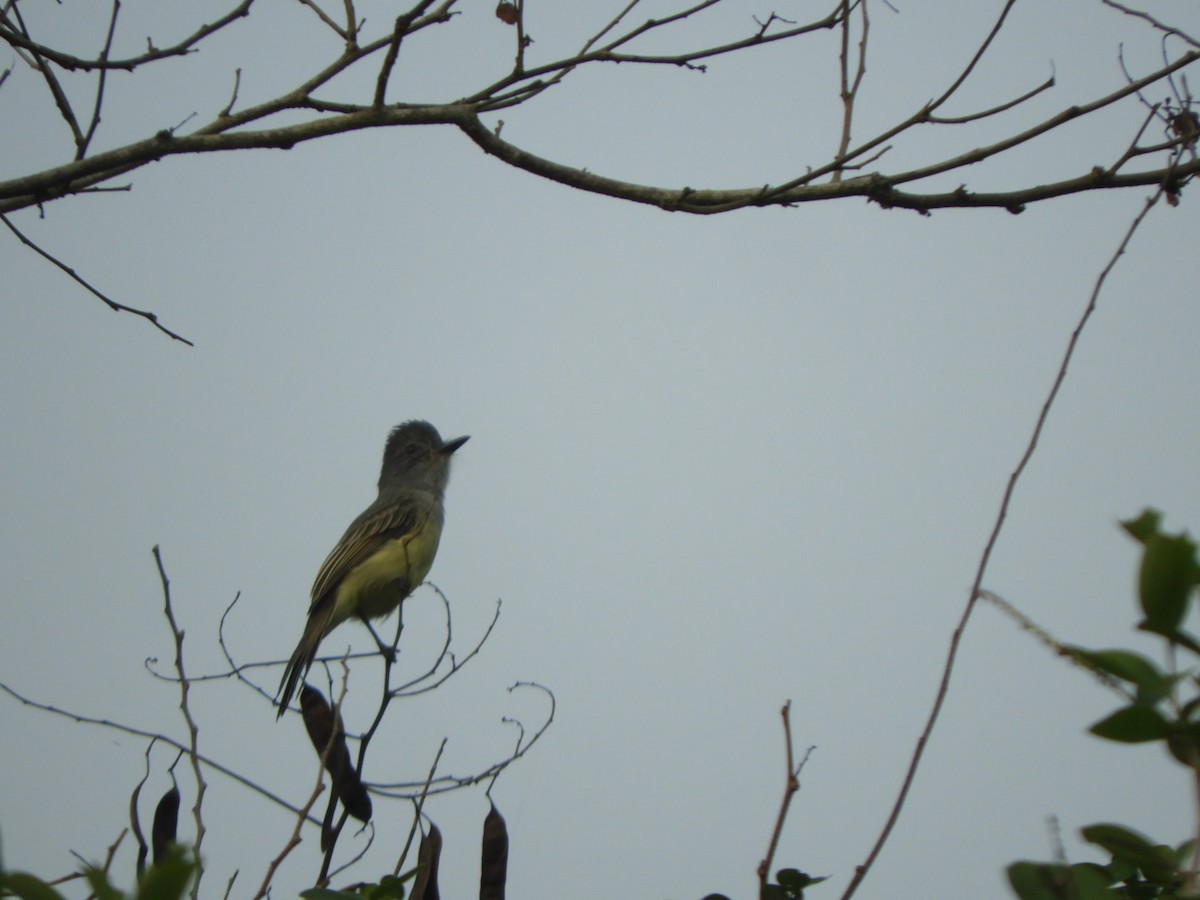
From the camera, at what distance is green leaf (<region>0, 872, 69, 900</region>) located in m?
1.13

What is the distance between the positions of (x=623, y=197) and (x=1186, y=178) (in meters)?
1.48

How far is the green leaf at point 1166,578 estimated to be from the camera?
3.40 ft

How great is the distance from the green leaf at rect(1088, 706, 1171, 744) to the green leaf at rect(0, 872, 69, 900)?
1.00 metres

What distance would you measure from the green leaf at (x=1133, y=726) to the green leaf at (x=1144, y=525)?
162 millimetres

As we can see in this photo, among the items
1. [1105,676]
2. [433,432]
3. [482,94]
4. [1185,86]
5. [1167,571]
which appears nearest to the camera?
[1167,571]

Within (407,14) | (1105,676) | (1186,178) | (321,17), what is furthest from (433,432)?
(1105,676)

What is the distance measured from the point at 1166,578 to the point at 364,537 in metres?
7.46

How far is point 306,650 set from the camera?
7.30m

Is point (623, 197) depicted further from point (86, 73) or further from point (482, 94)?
point (86, 73)

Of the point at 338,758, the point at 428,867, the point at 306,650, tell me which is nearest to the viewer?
the point at 428,867

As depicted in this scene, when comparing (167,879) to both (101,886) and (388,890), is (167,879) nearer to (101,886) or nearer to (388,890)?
(101,886)

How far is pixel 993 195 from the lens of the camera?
→ 3.21 meters

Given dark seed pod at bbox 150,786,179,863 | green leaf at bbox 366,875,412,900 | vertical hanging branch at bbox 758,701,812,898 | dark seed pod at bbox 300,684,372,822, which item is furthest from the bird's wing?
vertical hanging branch at bbox 758,701,812,898

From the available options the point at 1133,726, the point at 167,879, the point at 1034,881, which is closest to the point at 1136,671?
the point at 1133,726
